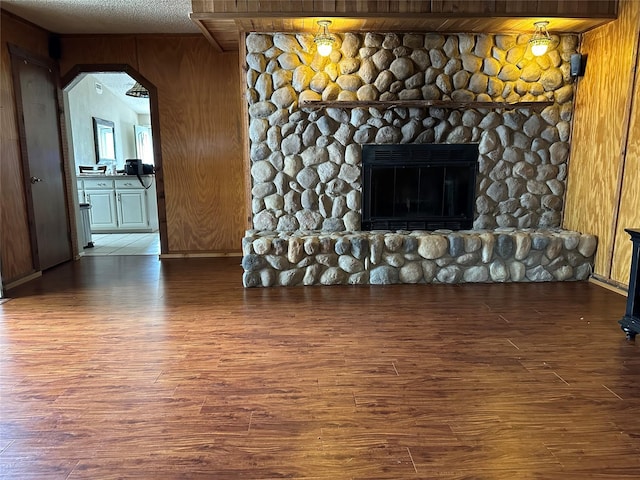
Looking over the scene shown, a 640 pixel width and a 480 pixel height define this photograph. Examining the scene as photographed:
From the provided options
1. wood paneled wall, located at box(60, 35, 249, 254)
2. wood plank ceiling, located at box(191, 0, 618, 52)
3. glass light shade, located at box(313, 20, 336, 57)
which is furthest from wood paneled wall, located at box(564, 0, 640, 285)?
wood paneled wall, located at box(60, 35, 249, 254)

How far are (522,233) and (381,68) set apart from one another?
1.92 meters

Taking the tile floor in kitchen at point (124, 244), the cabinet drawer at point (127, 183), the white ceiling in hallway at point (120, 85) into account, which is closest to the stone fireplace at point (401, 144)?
the tile floor in kitchen at point (124, 244)

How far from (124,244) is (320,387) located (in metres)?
4.78

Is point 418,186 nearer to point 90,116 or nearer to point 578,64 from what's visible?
point 578,64

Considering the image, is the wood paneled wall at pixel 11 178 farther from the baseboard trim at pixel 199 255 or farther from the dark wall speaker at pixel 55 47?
the baseboard trim at pixel 199 255

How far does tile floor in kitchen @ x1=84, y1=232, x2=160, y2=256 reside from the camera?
5504 mm

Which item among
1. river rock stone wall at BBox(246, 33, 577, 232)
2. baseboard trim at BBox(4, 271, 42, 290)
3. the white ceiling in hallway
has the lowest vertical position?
baseboard trim at BBox(4, 271, 42, 290)

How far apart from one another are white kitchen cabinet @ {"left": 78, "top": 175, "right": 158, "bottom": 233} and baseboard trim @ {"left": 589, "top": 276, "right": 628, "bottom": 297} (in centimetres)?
584

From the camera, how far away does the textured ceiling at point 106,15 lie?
376 centimetres

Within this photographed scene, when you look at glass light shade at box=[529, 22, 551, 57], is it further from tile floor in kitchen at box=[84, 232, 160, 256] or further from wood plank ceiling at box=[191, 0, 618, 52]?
tile floor in kitchen at box=[84, 232, 160, 256]

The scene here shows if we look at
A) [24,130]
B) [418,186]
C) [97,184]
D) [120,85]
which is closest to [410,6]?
[418,186]

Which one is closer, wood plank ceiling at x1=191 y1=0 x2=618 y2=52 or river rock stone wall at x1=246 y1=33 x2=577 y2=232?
wood plank ceiling at x1=191 y1=0 x2=618 y2=52

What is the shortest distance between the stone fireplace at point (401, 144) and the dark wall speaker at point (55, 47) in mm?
2345

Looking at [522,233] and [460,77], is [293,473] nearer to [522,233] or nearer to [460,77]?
[522,233]
